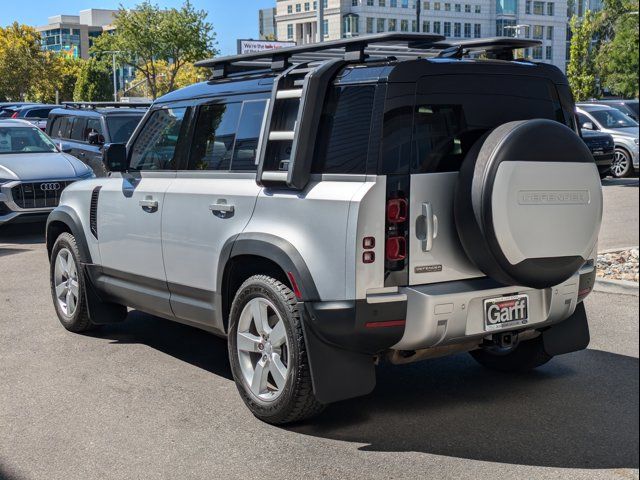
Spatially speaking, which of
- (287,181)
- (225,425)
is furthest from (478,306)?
(225,425)

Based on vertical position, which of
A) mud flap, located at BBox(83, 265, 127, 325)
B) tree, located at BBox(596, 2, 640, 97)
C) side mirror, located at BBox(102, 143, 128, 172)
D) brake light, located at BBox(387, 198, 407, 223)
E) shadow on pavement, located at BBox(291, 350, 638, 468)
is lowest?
shadow on pavement, located at BBox(291, 350, 638, 468)

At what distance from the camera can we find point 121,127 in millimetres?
16188

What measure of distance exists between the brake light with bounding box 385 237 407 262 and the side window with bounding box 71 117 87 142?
1349 centimetres

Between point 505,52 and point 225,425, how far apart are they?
9.20ft

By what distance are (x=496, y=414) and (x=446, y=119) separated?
1734 mm

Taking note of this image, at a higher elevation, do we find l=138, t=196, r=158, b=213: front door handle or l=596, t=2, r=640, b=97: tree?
l=596, t=2, r=640, b=97: tree

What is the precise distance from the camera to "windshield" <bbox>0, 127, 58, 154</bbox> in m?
14.1

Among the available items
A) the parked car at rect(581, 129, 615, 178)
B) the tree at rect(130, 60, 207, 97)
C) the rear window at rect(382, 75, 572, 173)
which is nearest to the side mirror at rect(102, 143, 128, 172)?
the rear window at rect(382, 75, 572, 173)

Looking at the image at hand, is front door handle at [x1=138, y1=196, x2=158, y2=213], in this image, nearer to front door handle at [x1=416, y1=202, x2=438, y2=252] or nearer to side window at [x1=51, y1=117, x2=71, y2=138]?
front door handle at [x1=416, y1=202, x2=438, y2=252]

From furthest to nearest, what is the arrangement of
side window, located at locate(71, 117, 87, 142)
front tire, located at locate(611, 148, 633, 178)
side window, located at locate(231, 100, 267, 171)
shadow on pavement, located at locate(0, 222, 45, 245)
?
front tire, located at locate(611, 148, 633, 178) < side window, located at locate(71, 117, 87, 142) < shadow on pavement, located at locate(0, 222, 45, 245) < side window, located at locate(231, 100, 267, 171)

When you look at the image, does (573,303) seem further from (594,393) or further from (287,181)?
(287,181)

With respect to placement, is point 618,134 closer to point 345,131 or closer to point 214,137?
point 214,137

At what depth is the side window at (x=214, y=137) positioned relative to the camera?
17.8ft

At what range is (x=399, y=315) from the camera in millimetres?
4371
